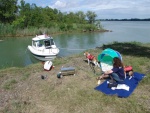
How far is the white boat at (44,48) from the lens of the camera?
1434 centimetres

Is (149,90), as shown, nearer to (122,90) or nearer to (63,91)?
(122,90)

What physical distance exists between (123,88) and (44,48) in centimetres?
999

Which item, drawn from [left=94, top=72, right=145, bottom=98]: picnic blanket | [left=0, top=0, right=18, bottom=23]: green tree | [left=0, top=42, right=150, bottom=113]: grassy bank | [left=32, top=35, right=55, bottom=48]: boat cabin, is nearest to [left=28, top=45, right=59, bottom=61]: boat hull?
[left=32, top=35, right=55, bottom=48]: boat cabin

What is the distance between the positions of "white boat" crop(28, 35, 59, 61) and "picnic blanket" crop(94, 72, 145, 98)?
8.12 metres

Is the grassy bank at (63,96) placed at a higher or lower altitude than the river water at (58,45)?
higher

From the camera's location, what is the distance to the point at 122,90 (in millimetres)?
6156

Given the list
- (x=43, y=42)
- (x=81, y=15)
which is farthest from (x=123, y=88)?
(x=81, y=15)

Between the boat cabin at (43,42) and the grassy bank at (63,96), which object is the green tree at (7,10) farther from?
the grassy bank at (63,96)

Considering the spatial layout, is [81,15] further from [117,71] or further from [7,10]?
[117,71]

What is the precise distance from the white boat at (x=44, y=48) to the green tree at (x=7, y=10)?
31.0 metres

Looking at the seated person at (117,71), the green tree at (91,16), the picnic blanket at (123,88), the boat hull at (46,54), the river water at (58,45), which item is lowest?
the river water at (58,45)

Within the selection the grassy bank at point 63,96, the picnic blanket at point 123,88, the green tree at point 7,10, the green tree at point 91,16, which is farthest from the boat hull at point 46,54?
the green tree at point 91,16

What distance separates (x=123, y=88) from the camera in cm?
625

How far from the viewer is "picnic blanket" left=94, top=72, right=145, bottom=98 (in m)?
5.95
